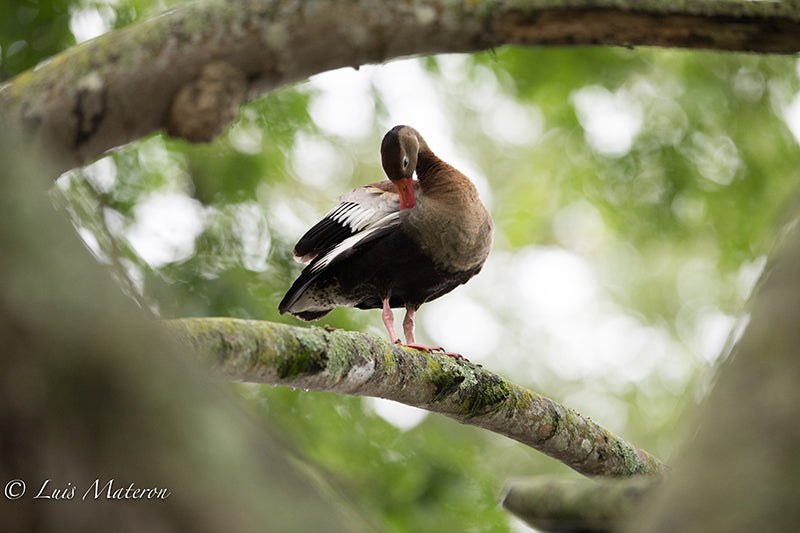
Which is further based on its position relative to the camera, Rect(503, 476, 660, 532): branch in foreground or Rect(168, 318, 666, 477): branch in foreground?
Rect(168, 318, 666, 477): branch in foreground

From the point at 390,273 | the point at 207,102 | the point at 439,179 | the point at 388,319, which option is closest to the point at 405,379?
the point at 390,273

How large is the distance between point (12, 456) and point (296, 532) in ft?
0.96

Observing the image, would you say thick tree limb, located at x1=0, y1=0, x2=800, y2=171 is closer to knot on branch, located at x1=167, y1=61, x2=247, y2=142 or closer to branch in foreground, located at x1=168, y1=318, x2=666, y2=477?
knot on branch, located at x1=167, y1=61, x2=247, y2=142

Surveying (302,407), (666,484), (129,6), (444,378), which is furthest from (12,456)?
(129,6)

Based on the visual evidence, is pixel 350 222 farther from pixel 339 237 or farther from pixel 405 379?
pixel 405 379

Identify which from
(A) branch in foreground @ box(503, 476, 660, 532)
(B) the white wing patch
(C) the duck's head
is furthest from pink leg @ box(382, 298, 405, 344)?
(A) branch in foreground @ box(503, 476, 660, 532)

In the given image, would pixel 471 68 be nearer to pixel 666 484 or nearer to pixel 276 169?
pixel 276 169

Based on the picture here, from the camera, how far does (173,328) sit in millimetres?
1823

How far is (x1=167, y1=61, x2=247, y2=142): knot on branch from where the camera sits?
367 cm

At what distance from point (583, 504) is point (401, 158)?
8.27ft

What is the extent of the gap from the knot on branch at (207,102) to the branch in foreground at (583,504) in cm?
279

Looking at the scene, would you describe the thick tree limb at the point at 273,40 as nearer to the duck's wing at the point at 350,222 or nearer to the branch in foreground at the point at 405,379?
the duck's wing at the point at 350,222

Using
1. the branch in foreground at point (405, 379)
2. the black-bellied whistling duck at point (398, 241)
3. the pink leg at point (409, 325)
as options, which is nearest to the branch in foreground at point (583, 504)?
the branch in foreground at point (405, 379)

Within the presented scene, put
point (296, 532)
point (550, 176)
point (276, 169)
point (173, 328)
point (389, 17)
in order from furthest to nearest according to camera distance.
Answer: point (550, 176) → point (276, 169) → point (389, 17) → point (173, 328) → point (296, 532)
